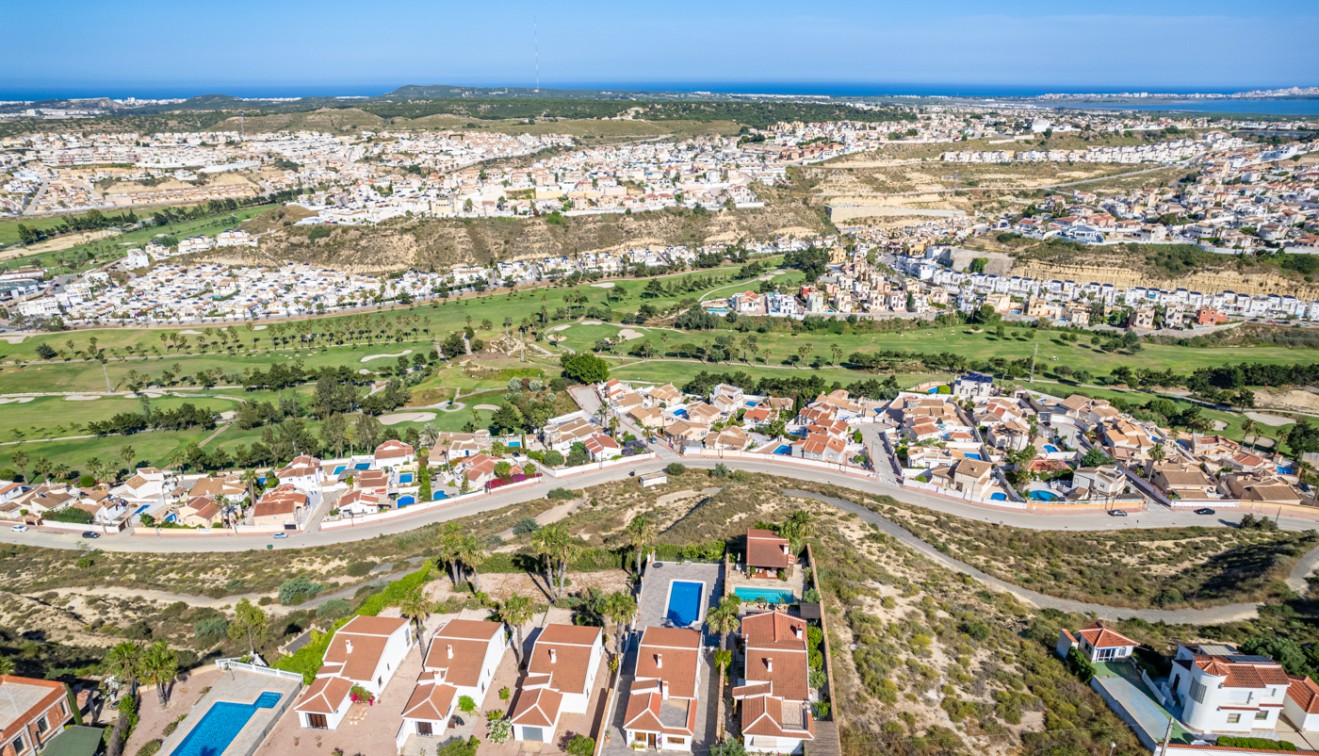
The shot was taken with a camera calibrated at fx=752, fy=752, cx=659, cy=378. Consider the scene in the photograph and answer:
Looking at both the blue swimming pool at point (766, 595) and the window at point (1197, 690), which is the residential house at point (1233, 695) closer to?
the window at point (1197, 690)

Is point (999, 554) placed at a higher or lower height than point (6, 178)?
lower

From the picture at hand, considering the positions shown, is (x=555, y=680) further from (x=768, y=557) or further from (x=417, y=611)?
(x=768, y=557)

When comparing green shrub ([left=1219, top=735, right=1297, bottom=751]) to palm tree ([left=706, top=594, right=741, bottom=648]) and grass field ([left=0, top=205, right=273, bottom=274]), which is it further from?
grass field ([left=0, top=205, right=273, bottom=274])

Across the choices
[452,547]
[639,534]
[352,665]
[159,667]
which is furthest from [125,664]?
[639,534]

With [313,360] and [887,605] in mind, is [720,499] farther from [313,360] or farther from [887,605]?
[313,360]

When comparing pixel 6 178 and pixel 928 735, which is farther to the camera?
pixel 6 178

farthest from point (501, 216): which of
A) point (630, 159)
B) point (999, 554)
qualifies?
point (999, 554)

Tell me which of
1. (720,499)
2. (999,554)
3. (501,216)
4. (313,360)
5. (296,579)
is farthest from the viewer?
(501,216)
